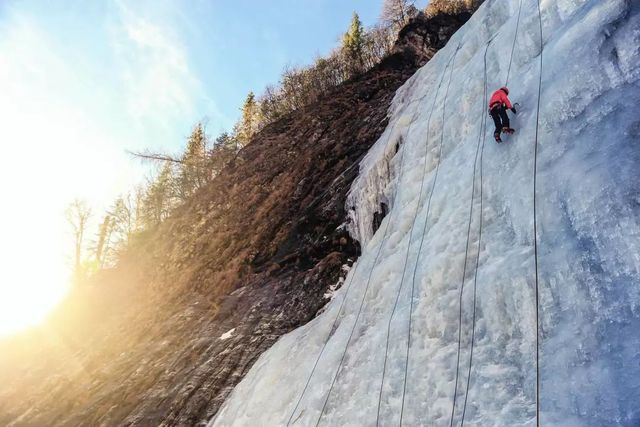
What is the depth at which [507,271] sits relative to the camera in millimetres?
5344

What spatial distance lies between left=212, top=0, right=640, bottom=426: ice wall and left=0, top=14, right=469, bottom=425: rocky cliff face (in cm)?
186

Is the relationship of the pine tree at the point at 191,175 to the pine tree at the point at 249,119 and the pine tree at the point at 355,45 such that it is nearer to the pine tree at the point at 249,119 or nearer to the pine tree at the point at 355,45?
the pine tree at the point at 249,119

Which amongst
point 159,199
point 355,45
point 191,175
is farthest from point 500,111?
point 159,199

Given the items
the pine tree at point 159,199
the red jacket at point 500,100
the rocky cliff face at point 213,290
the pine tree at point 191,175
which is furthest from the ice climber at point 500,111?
the pine tree at point 159,199

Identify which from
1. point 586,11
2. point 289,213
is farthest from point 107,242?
point 586,11

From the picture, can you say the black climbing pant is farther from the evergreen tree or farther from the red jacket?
the evergreen tree

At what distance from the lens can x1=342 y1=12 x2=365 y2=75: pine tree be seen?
114 ft

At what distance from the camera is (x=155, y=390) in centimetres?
1173

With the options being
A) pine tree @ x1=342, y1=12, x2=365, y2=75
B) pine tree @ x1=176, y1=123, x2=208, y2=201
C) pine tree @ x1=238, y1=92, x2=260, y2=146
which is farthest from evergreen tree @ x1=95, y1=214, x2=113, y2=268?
pine tree @ x1=342, y1=12, x2=365, y2=75

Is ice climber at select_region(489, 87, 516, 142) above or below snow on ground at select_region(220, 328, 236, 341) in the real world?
above

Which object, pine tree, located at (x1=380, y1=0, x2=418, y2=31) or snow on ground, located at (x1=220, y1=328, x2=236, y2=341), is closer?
snow on ground, located at (x1=220, y1=328, x2=236, y2=341)

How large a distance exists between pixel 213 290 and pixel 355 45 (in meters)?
27.7

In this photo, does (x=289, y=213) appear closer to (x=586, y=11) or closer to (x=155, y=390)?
(x=155, y=390)

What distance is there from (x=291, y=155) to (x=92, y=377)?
1234 cm
